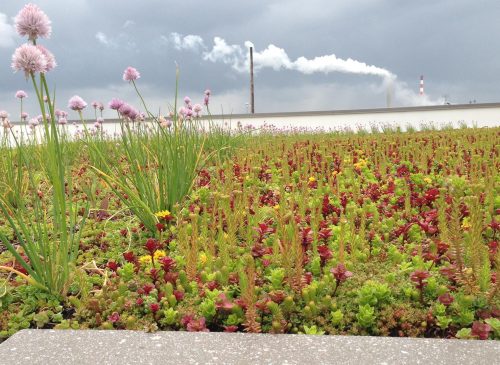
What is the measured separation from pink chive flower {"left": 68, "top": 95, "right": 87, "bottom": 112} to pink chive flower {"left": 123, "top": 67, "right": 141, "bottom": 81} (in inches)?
19.6

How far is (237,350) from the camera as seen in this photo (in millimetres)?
2271

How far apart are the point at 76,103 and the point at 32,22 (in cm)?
130

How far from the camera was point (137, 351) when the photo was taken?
2322 mm

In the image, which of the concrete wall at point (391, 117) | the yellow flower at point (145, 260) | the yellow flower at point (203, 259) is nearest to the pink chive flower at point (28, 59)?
the yellow flower at point (145, 260)

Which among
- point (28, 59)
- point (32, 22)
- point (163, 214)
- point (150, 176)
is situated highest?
point (32, 22)

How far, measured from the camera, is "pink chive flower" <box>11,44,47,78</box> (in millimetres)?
2529

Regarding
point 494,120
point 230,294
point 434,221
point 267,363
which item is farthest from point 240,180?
point 494,120

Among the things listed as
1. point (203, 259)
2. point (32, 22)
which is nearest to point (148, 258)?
point (203, 259)

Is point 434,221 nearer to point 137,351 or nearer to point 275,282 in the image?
point 275,282

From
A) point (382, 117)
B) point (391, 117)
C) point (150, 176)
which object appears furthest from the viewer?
point (382, 117)

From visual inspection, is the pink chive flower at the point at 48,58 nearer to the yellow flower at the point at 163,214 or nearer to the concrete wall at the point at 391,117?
the yellow flower at the point at 163,214

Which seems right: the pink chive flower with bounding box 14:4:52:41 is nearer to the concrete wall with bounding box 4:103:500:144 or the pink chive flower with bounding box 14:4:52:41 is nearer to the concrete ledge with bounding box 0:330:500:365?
the concrete ledge with bounding box 0:330:500:365

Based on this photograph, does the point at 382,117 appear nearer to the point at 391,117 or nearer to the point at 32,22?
the point at 391,117

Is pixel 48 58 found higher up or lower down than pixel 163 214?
higher up
